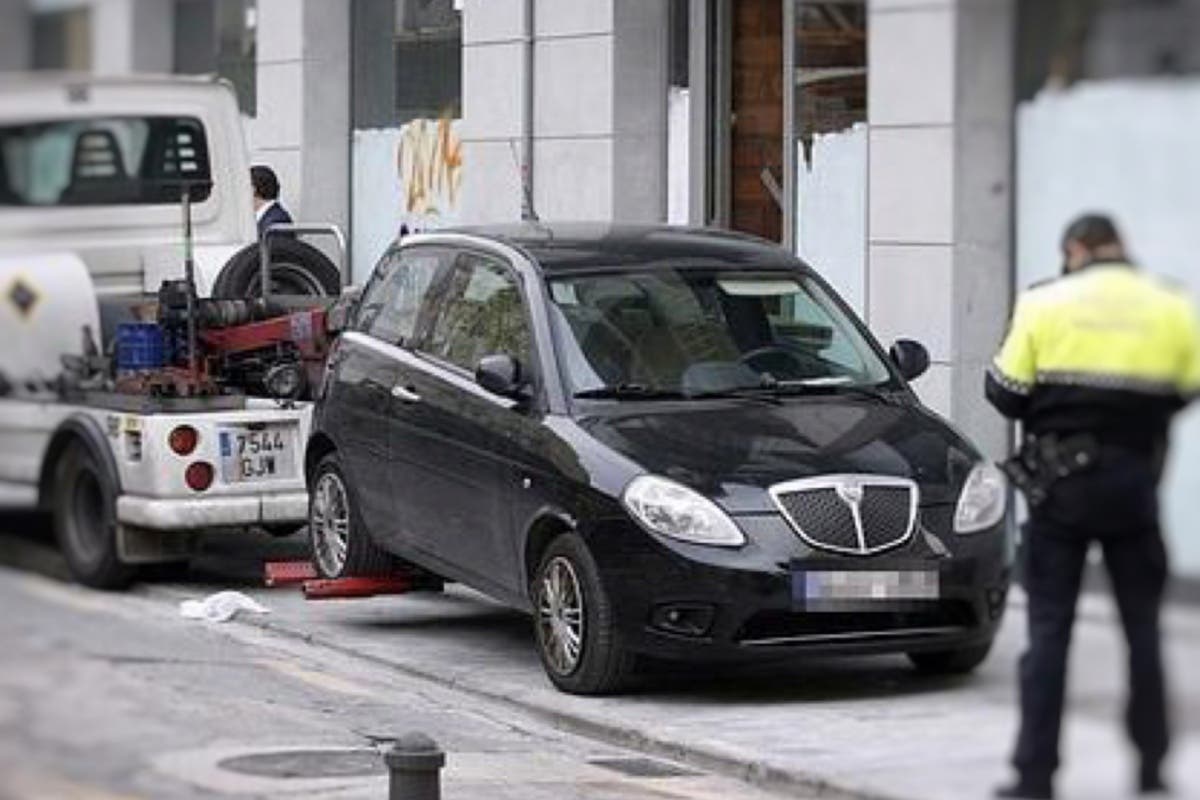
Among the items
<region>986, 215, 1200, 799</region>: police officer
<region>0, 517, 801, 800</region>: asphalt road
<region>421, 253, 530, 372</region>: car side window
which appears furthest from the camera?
<region>421, 253, 530, 372</region>: car side window

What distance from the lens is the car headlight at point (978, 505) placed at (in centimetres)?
447

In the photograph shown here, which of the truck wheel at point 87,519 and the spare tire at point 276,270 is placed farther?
the spare tire at point 276,270

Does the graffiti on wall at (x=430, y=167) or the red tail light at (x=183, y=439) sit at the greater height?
the graffiti on wall at (x=430, y=167)

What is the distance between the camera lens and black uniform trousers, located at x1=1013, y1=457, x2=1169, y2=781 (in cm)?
213

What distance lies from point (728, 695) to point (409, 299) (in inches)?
66.6

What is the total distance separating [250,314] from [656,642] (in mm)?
2765

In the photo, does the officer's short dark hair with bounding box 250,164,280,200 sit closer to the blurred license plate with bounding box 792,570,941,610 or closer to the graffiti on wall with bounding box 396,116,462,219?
the graffiti on wall with bounding box 396,116,462,219

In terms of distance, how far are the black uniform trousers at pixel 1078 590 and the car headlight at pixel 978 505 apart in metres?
1.41

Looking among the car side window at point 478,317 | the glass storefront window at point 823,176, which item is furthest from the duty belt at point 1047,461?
the glass storefront window at point 823,176

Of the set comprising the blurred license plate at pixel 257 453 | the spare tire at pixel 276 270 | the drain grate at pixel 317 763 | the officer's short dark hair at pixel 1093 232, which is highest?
the officer's short dark hair at pixel 1093 232

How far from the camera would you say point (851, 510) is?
5410 mm

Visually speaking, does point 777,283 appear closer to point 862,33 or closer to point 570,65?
point 570,65

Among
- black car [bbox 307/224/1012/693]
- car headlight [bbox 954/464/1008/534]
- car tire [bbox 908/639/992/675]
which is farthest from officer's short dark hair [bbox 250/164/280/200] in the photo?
black car [bbox 307/224/1012/693]

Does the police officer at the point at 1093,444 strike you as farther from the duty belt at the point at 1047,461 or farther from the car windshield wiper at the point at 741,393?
the car windshield wiper at the point at 741,393
